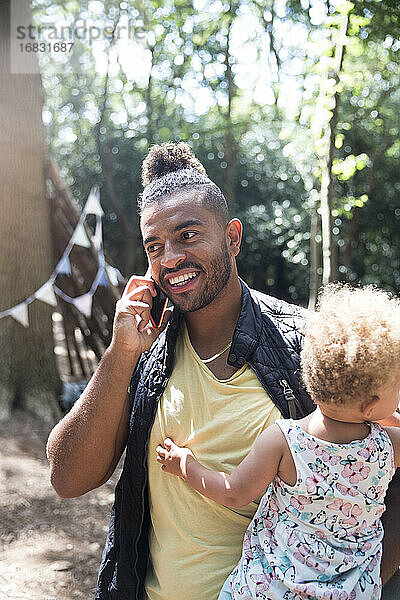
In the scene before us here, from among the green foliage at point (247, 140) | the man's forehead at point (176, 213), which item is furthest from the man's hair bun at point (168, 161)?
the green foliage at point (247, 140)

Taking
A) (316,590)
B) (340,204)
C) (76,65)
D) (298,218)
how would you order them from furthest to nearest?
(76,65) → (298,218) → (340,204) → (316,590)

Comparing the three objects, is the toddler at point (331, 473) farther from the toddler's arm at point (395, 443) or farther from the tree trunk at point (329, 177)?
the tree trunk at point (329, 177)

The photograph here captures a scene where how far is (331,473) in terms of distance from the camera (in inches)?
57.6

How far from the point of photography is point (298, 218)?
12922 millimetres

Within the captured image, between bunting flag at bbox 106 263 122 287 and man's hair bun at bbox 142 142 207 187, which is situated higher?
man's hair bun at bbox 142 142 207 187

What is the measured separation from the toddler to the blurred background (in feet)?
10.9

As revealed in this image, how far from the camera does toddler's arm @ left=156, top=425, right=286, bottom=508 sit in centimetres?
150

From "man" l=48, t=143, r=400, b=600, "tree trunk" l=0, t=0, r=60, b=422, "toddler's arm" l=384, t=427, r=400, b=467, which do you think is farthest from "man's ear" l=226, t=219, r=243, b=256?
"tree trunk" l=0, t=0, r=60, b=422

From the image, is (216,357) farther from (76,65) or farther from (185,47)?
(76,65)

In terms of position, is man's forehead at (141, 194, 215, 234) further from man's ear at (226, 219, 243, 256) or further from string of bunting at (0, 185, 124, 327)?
string of bunting at (0, 185, 124, 327)

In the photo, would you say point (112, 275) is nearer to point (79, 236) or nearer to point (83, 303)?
point (83, 303)

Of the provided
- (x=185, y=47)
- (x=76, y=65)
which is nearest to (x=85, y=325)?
(x=185, y=47)

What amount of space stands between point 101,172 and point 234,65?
13.4ft

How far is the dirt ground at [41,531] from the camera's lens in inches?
146
